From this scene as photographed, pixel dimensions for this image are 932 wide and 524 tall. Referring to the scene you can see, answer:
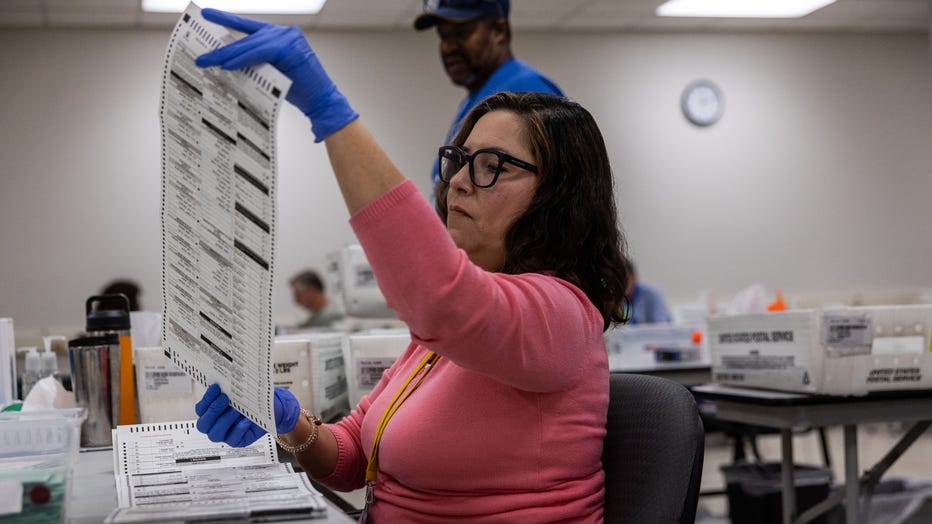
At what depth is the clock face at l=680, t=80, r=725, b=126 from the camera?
23.4 feet

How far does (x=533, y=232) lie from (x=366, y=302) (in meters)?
1.52

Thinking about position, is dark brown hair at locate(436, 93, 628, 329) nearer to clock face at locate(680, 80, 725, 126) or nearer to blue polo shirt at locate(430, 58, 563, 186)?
blue polo shirt at locate(430, 58, 563, 186)

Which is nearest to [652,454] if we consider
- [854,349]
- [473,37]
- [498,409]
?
[498,409]

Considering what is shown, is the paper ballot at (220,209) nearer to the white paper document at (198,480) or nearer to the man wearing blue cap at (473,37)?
the white paper document at (198,480)

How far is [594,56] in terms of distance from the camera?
695 centimetres

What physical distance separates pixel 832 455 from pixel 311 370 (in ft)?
15.9

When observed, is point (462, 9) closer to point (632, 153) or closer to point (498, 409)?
point (498, 409)

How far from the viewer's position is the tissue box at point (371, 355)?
188 cm

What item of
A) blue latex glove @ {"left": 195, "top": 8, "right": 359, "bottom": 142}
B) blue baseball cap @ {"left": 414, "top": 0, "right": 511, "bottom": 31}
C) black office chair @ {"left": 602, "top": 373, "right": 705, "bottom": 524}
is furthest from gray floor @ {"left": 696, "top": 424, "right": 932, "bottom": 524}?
blue latex glove @ {"left": 195, "top": 8, "right": 359, "bottom": 142}

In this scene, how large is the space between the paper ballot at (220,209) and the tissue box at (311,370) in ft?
2.54

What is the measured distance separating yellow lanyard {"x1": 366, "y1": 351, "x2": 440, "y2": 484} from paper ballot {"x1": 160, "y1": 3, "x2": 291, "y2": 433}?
25 cm

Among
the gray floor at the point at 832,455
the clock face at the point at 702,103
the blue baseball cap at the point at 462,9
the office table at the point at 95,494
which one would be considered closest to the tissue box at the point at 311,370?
the office table at the point at 95,494

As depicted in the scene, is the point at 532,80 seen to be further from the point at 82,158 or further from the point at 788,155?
the point at 788,155

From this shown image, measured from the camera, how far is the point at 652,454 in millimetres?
1171
